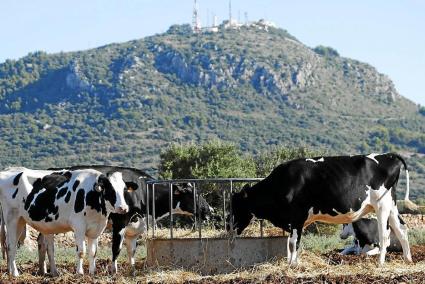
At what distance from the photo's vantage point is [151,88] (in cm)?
17725

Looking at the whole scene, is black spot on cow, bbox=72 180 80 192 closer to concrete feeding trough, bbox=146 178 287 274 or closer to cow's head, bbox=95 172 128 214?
cow's head, bbox=95 172 128 214

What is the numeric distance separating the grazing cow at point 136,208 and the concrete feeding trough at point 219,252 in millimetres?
692

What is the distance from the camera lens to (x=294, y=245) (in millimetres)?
19172

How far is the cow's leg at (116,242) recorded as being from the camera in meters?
20.4

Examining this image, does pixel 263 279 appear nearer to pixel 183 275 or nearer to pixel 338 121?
pixel 183 275

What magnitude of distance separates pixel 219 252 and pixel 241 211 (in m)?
1.49

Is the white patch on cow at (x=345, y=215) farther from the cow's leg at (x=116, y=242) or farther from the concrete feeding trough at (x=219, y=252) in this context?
the cow's leg at (x=116, y=242)

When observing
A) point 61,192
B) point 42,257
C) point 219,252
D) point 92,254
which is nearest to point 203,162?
point 42,257

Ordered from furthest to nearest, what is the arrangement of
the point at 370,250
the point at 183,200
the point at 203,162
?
the point at 203,162, the point at 370,250, the point at 183,200

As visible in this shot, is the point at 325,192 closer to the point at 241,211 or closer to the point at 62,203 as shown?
the point at 241,211

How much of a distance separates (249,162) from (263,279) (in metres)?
31.3

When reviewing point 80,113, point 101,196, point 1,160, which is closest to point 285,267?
point 101,196

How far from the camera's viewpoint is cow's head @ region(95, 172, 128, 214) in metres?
19.7

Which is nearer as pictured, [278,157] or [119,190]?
[119,190]
